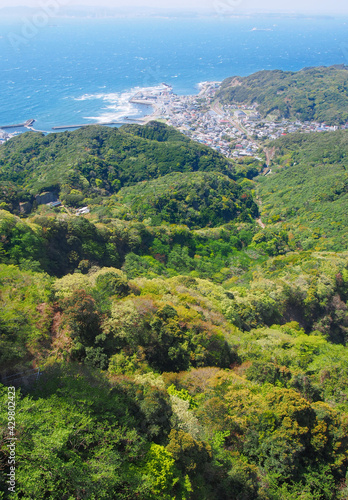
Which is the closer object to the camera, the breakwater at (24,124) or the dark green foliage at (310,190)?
the dark green foliage at (310,190)

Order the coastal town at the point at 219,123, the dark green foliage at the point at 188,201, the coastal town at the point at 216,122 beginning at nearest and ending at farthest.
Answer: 1. the dark green foliage at the point at 188,201
2. the coastal town at the point at 216,122
3. the coastal town at the point at 219,123

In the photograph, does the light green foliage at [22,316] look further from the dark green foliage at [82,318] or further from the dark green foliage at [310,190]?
the dark green foliage at [310,190]

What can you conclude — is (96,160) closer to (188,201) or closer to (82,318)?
(188,201)

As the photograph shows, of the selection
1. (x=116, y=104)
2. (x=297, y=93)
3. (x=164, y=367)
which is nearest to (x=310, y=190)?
(x=164, y=367)

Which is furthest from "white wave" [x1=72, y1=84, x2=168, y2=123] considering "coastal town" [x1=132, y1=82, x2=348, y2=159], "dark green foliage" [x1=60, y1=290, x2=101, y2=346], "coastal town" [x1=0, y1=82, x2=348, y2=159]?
"dark green foliage" [x1=60, y1=290, x2=101, y2=346]

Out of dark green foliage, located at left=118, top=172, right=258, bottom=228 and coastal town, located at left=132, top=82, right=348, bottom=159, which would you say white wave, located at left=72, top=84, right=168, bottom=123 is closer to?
coastal town, located at left=132, top=82, right=348, bottom=159

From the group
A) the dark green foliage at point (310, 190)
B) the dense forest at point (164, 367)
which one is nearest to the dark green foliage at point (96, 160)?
the dense forest at point (164, 367)
